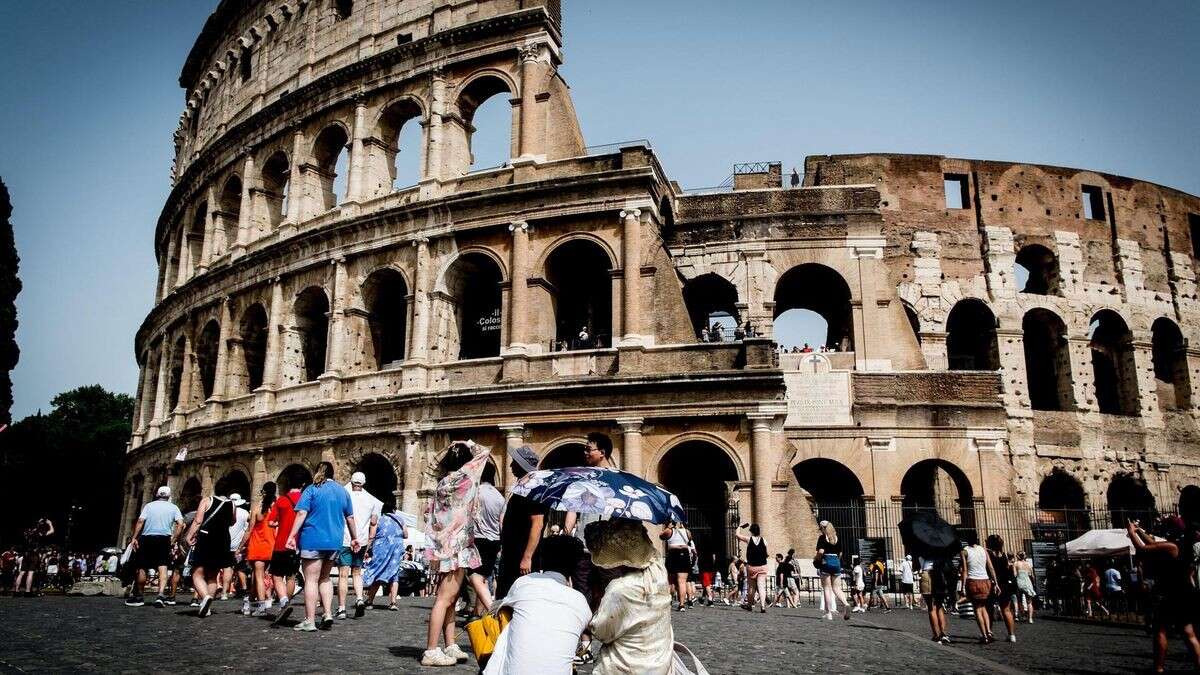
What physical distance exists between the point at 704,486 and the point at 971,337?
10.1 m

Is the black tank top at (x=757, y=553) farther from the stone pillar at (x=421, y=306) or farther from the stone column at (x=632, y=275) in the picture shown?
the stone pillar at (x=421, y=306)

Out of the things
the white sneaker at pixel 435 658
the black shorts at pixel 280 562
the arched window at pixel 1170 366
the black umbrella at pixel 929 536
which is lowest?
the white sneaker at pixel 435 658

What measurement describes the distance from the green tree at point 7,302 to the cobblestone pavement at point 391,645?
56.2 ft

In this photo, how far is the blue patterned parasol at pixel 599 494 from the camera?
201 inches

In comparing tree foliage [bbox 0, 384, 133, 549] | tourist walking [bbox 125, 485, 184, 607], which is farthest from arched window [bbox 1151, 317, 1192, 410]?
A: tree foliage [bbox 0, 384, 133, 549]

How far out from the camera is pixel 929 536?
31.4ft

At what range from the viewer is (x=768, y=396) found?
16438mm

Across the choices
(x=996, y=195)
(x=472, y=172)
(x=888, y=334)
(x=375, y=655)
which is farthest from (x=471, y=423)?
(x=996, y=195)

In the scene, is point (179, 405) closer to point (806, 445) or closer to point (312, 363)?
point (312, 363)

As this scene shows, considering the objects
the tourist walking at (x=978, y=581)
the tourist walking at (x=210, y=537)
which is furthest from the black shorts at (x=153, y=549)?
the tourist walking at (x=978, y=581)

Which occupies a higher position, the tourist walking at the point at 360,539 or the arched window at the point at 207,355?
the arched window at the point at 207,355

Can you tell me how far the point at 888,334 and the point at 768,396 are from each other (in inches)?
205

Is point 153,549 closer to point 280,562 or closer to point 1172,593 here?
point 280,562

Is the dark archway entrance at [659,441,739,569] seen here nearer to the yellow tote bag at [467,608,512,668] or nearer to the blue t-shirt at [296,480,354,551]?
the blue t-shirt at [296,480,354,551]
